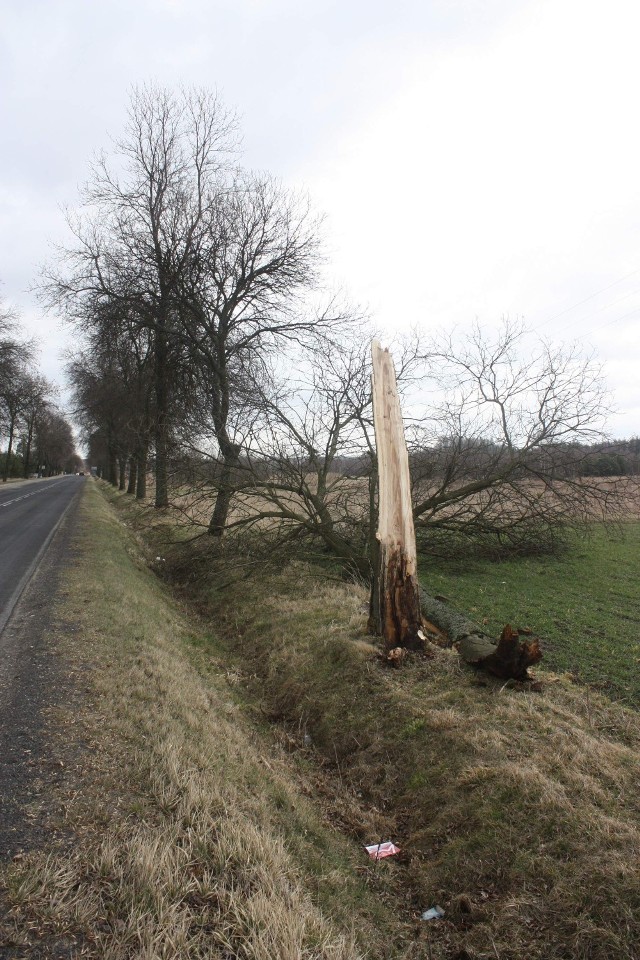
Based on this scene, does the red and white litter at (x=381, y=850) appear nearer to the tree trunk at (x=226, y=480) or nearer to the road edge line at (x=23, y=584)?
the road edge line at (x=23, y=584)

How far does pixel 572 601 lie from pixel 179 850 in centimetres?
785

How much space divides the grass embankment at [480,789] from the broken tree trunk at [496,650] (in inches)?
6.3

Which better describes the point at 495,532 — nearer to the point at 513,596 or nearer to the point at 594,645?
the point at 513,596

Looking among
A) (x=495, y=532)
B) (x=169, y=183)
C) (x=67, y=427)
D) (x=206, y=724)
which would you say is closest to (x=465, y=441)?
(x=495, y=532)

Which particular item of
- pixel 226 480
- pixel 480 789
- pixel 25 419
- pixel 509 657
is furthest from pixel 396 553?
pixel 25 419

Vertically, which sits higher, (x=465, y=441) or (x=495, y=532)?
(x=465, y=441)

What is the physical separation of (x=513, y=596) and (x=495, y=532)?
237 centimetres

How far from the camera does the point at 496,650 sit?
5.36 meters

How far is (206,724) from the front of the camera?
4.70 m

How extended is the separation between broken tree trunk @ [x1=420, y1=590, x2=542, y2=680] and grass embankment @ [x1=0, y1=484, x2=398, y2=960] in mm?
2238

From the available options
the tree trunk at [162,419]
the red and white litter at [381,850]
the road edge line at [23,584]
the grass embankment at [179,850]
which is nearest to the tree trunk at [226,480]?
the tree trunk at [162,419]

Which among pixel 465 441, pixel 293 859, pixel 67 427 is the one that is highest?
pixel 67 427

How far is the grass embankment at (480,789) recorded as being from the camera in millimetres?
3008

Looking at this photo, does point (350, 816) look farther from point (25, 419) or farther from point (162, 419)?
point (25, 419)
